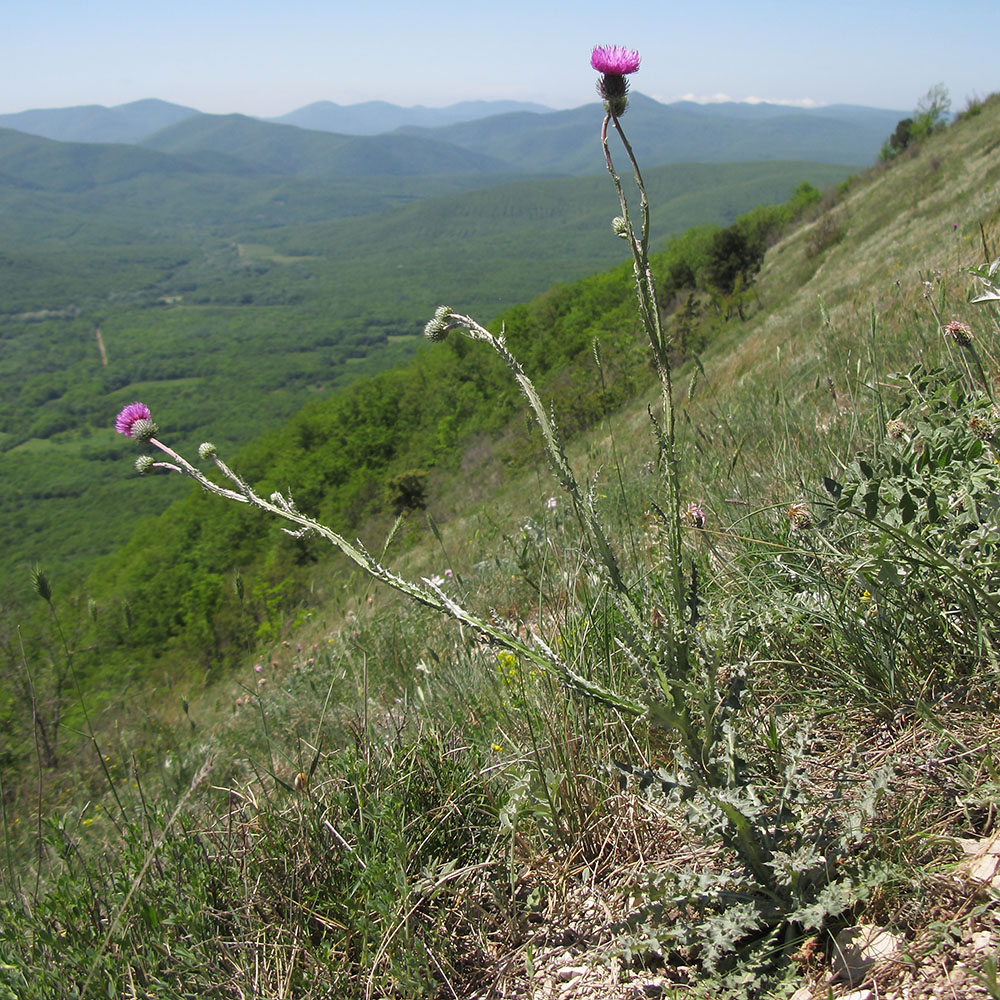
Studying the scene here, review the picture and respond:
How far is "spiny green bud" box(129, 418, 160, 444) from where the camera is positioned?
1732 mm

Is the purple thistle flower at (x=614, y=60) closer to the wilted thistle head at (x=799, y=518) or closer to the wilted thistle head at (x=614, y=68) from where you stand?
the wilted thistle head at (x=614, y=68)

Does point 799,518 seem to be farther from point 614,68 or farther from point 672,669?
point 614,68

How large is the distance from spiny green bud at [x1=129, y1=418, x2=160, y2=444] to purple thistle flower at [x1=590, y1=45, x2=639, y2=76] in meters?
1.32

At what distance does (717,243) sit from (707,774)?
104ft

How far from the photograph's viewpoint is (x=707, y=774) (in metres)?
1.25

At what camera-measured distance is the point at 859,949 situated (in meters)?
1.10

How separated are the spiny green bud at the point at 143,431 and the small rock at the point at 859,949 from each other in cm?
179

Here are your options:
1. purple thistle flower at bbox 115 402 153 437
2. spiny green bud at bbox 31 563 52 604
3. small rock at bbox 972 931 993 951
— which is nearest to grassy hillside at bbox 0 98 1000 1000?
small rock at bbox 972 931 993 951

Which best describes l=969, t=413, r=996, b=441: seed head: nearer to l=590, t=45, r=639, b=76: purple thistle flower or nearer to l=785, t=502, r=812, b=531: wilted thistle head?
l=785, t=502, r=812, b=531: wilted thistle head

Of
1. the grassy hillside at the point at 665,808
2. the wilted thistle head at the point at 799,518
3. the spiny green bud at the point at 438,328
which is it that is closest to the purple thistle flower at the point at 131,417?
the grassy hillside at the point at 665,808

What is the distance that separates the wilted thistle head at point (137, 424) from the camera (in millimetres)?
1740

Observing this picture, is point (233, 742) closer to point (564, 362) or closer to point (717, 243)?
point (717, 243)

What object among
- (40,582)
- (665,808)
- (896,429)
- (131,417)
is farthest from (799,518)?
(40,582)

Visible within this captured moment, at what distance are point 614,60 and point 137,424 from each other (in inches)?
55.9
